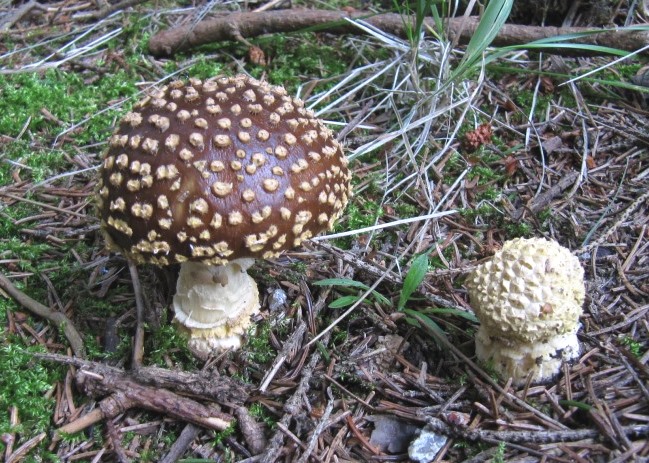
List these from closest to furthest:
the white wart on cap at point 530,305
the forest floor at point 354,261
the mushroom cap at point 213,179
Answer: the mushroom cap at point 213,179 → the white wart on cap at point 530,305 → the forest floor at point 354,261

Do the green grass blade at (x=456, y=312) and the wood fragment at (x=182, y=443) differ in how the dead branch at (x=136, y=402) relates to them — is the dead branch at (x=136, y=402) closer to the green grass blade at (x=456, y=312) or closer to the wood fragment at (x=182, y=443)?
the wood fragment at (x=182, y=443)

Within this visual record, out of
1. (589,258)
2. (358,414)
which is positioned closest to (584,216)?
(589,258)

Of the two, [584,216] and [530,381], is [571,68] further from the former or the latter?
[530,381]

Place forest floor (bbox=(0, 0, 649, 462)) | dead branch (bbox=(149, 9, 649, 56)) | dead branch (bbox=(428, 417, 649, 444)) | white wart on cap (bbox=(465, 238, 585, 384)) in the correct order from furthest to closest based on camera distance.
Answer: dead branch (bbox=(149, 9, 649, 56))
forest floor (bbox=(0, 0, 649, 462))
white wart on cap (bbox=(465, 238, 585, 384))
dead branch (bbox=(428, 417, 649, 444))

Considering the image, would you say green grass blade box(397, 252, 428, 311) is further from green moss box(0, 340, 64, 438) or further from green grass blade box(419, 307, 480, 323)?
green moss box(0, 340, 64, 438)

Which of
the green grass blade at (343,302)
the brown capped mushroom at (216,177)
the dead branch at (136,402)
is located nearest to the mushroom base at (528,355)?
the green grass blade at (343,302)

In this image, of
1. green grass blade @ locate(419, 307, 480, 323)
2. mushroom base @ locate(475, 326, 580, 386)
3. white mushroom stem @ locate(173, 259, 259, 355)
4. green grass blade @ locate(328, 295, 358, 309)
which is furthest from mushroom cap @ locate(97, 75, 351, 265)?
mushroom base @ locate(475, 326, 580, 386)

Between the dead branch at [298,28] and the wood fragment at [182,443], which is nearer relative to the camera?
the wood fragment at [182,443]
